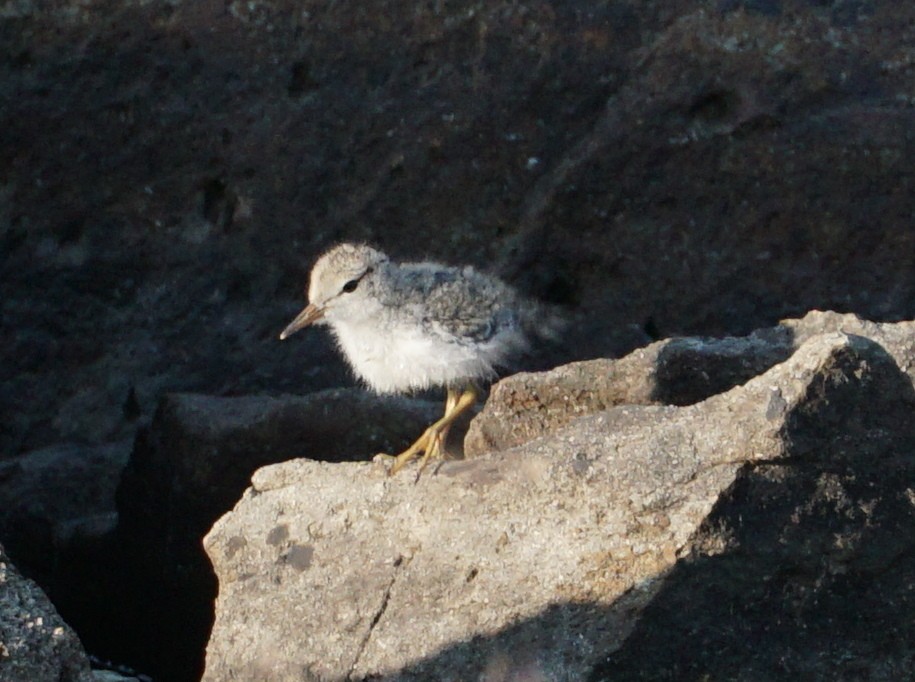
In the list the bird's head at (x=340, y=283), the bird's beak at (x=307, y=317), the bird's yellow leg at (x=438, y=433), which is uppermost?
the bird's head at (x=340, y=283)

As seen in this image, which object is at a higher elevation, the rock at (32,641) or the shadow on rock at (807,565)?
the rock at (32,641)

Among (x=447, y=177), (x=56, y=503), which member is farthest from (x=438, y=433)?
(x=56, y=503)

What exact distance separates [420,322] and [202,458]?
94 cm

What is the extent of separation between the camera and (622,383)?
4.73 metres

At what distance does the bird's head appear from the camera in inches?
207

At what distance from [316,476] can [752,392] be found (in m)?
1.21

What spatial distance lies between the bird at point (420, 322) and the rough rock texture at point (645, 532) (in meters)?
0.77

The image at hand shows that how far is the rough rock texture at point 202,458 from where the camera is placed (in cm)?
557

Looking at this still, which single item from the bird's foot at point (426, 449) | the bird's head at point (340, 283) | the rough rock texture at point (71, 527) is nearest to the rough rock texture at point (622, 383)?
the bird's foot at point (426, 449)

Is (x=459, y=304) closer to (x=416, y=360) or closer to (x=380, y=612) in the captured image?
(x=416, y=360)

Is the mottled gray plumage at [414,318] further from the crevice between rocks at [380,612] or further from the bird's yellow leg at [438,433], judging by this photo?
the crevice between rocks at [380,612]

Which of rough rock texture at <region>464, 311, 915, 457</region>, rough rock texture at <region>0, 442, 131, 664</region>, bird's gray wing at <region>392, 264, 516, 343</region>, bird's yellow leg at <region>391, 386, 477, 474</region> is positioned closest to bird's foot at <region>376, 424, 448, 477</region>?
bird's yellow leg at <region>391, 386, 477, 474</region>

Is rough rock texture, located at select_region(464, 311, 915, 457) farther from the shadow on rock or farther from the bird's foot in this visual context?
the shadow on rock

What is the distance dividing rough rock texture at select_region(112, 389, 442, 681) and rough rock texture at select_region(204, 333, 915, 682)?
1.39 metres
